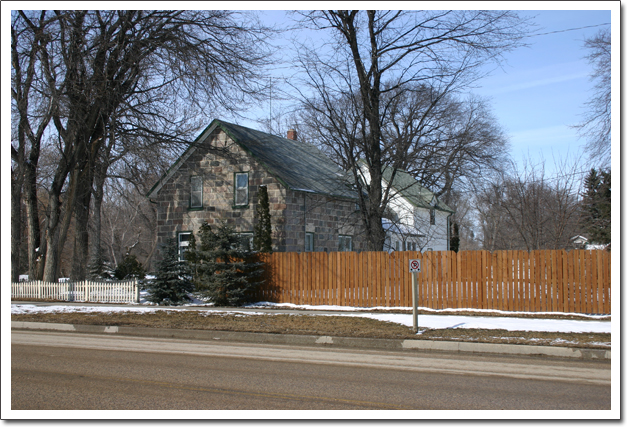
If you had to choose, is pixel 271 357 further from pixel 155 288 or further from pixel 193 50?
pixel 193 50

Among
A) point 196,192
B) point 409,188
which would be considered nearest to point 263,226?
point 196,192

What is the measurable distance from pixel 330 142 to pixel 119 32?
9.12 metres

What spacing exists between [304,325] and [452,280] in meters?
5.89

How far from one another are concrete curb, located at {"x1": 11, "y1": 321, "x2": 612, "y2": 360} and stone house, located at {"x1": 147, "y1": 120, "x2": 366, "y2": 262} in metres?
10.1

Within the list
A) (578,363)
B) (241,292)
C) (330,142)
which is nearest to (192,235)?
(241,292)

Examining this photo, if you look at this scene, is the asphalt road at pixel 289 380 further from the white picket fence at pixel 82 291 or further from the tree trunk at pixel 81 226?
the tree trunk at pixel 81 226

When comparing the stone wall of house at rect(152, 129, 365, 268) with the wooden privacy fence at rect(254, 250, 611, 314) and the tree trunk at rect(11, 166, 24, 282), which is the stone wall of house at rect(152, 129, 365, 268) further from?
the tree trunk at rect(11, 166, 24, 282)

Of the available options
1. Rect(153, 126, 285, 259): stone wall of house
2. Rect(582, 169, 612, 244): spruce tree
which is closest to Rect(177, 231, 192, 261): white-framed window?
Rect(153, 126, 285, 259): stone wall of house

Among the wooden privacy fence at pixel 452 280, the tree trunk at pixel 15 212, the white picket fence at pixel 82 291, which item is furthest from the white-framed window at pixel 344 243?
the tree trunk at pixel 15 212

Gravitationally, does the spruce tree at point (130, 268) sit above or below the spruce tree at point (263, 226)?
below

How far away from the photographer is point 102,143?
24.4 meters

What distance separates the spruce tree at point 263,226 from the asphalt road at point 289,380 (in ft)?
38.7

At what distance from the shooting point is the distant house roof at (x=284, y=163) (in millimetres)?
24234

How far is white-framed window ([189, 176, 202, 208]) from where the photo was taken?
26.0 m
